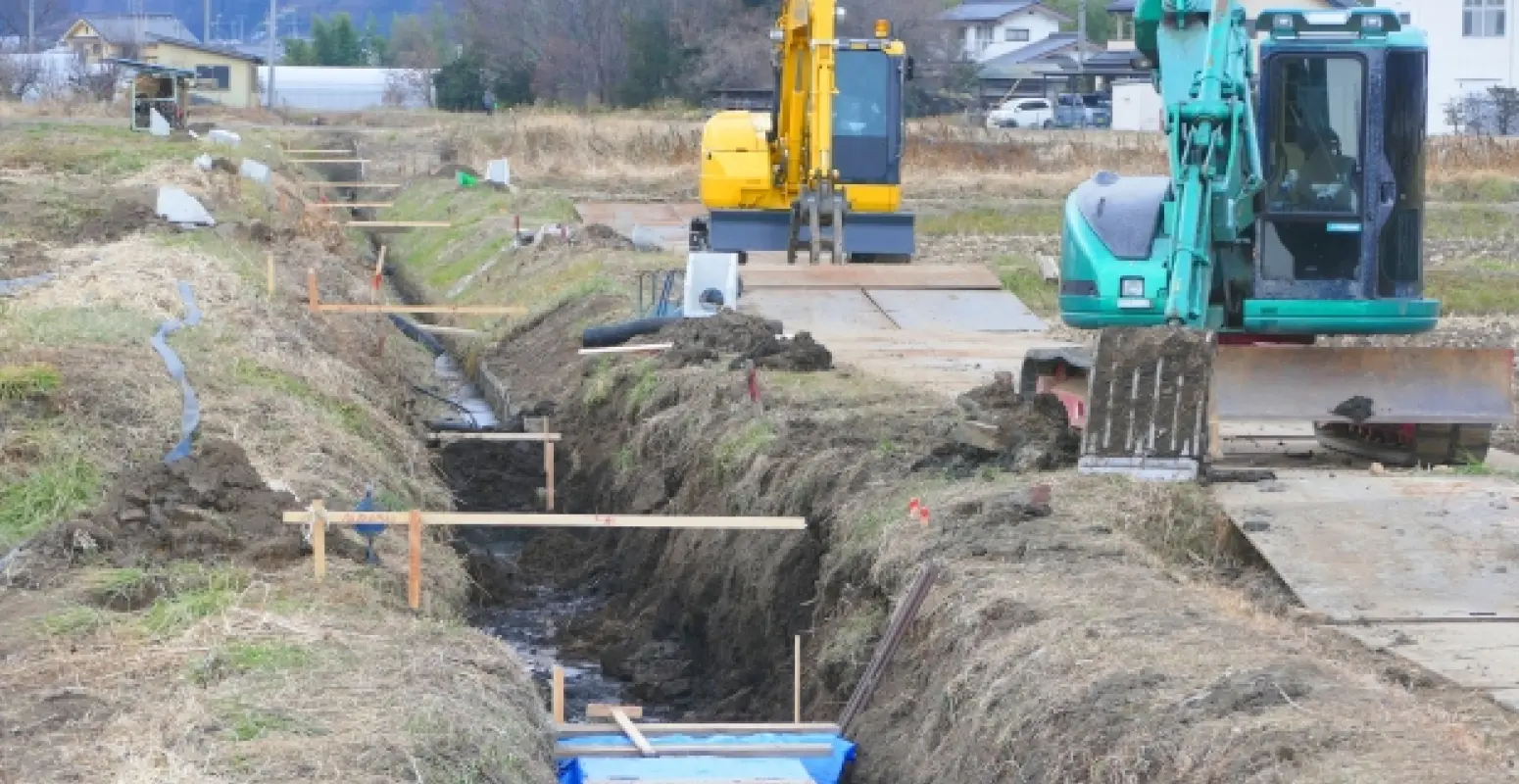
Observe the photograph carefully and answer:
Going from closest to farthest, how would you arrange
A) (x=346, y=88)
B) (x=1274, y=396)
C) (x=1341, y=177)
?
(x=1274, y=396), (x=1341, y=177), (x=346, y=88)

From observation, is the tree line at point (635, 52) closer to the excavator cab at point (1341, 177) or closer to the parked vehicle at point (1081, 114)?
the parked vehicle at point (1081, 114)

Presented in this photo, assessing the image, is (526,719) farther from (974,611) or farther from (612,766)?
(974,611)

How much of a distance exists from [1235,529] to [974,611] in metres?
2.28

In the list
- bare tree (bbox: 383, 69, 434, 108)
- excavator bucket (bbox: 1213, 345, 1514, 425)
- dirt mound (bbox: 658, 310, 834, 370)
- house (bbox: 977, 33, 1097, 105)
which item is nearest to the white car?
house (bbox: 977, 33, 1097, 105)

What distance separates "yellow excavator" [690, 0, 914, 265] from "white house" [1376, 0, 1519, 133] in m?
45.4

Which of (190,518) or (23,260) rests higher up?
(23,260)

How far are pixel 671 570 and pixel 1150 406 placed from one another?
13.0ft

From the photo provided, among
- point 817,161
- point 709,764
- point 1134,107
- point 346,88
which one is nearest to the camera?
point 709,764

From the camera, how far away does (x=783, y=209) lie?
26109mm

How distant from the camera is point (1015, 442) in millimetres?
12664

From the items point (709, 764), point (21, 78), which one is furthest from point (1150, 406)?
point (21, 78)

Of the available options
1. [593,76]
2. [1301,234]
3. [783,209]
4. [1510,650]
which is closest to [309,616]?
[1510,650]

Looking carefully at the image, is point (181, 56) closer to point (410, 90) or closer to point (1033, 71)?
point (410, 90)

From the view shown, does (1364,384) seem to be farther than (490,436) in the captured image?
No
